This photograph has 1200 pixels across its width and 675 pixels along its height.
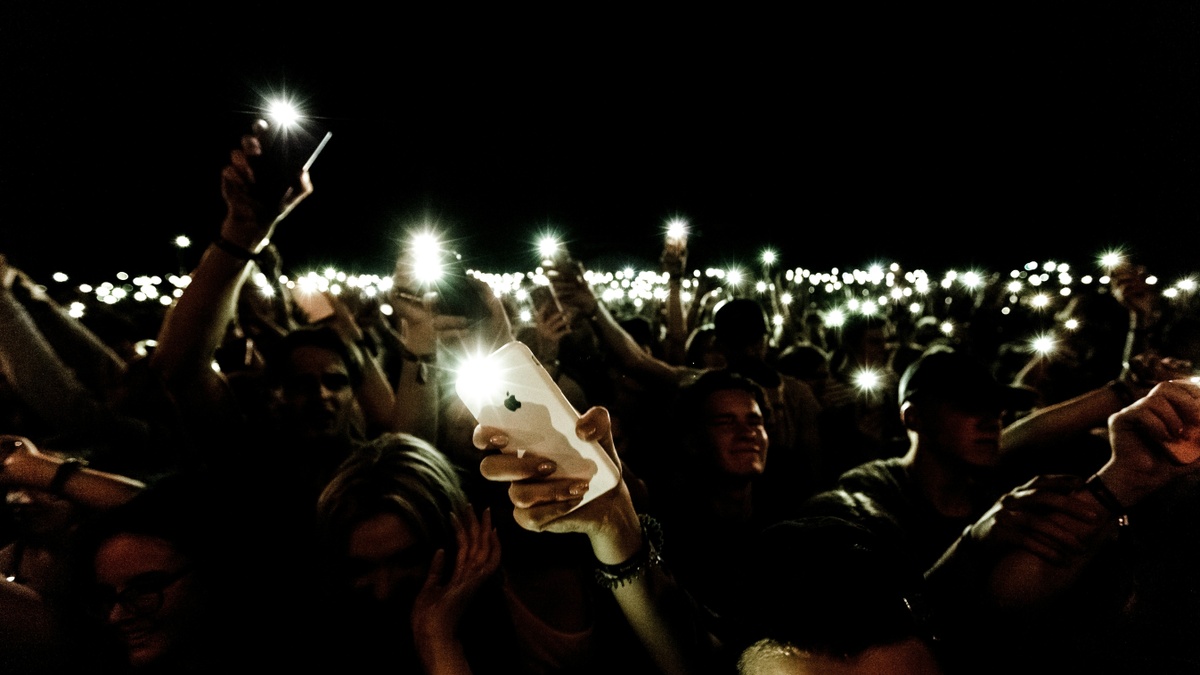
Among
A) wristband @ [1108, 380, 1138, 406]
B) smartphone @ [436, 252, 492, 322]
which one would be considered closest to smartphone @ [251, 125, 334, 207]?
smartphone @ [436, 252, 492, 322]

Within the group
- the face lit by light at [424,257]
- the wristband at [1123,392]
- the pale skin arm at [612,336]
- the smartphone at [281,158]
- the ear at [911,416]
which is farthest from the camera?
the pale skin arm at [612,336]

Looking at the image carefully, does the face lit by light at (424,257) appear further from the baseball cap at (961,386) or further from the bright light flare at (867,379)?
the bright light flare at (867,379)

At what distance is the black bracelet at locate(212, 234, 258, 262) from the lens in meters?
2.57

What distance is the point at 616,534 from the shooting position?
1.56 meters

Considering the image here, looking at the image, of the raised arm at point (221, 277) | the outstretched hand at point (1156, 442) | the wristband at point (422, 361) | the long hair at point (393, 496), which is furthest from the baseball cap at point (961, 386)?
the raised arm at point (221, 277)

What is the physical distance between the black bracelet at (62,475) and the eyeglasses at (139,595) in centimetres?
71

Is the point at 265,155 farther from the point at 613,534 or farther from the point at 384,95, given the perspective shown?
the point at 384,95

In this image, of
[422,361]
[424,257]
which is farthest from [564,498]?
[424,257]

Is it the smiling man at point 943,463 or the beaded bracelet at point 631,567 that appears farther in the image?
the smiling man at point 943,463

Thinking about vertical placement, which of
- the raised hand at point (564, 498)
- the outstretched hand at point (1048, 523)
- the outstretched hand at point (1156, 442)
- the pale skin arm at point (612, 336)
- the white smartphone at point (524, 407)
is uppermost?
the pale skin arm at point (612, 336)

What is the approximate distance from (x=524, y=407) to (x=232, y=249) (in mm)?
1976

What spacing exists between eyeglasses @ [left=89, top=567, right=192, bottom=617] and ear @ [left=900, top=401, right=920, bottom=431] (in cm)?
293

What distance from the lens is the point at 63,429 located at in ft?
9.59

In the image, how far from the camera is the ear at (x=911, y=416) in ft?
8.90
